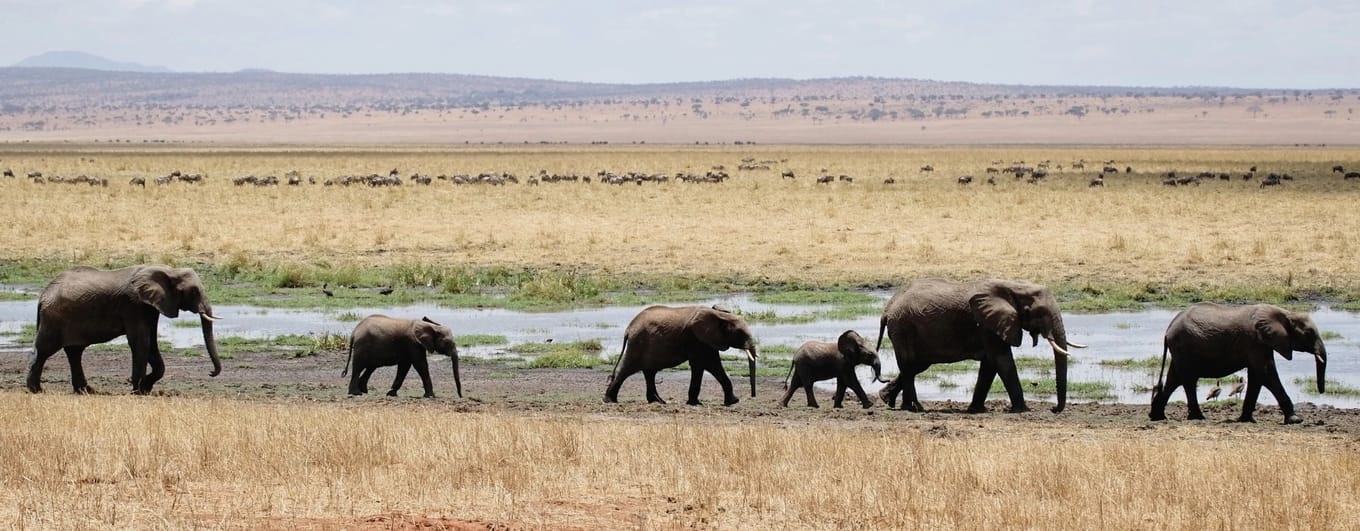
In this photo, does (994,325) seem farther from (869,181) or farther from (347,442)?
(869,181)

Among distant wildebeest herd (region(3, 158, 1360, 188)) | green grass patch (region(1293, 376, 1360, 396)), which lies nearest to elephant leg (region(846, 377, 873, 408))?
green grass patch (region(1293, 376, 1360, 396))

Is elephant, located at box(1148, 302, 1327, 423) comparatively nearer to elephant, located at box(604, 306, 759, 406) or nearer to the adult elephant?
the adult elephant

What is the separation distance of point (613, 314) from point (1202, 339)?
10004mm

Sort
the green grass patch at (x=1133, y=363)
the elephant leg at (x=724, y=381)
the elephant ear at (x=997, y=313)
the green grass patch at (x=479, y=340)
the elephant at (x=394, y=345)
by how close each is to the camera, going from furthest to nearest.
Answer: the green grass patch at (x=479, y=340) < the green grass patch at (x=1133, y=363) < the elephant at (x=394, y=345) < the elephant leg at (x=724, y=381) < the elephant ear at (x=997, y=313)

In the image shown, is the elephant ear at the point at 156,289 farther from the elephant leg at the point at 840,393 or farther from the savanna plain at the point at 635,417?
the elephant leg at the point at 840,393

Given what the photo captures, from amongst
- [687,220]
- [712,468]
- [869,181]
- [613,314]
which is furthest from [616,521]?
[869,181]

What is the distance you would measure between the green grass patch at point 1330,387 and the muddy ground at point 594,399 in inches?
36.3

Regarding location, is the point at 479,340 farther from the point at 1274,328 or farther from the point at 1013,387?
the point at 1274,328

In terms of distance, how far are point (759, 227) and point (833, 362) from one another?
65.4 ft

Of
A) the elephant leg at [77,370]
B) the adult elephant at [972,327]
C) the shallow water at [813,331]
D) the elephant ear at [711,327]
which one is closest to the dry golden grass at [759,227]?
the shallow water at [813,331]

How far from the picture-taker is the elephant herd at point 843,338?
1397 cm

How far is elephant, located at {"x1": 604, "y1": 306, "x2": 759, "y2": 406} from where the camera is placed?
49.2ft

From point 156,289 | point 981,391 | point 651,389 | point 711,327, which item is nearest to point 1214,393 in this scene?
point 981,391

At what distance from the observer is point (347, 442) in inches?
435
